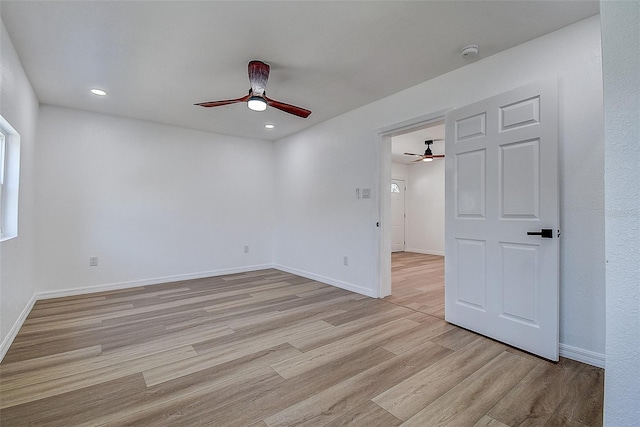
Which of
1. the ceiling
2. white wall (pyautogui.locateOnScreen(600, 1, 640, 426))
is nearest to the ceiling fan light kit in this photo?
the ceiling

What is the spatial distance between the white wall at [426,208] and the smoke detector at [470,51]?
5.24 metres

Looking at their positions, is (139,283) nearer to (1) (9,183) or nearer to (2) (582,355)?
(1) (9,183)

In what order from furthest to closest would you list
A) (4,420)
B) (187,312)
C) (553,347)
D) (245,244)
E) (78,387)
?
1. (245,244)
2. (187,312)
3. (553,347)
4. (78,387)
5. (4,420)

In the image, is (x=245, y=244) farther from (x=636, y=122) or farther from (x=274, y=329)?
(x=636, y=122)

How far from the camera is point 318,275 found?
4.43 m

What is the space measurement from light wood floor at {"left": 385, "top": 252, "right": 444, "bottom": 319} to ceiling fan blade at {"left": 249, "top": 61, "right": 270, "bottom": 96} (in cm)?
271

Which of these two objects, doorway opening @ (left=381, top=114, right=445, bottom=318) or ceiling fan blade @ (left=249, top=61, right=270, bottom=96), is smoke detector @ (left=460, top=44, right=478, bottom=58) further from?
doorway opening @ (left=381, top=114, right=445, bottom=318)

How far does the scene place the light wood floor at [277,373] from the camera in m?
1.51

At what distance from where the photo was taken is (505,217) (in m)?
2.31

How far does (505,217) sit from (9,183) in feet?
14.2

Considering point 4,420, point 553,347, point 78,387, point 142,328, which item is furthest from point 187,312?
point 553,347

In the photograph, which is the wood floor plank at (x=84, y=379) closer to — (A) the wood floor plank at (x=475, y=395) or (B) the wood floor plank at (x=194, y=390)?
(B) the wood floor plank at (x=194, y=390)

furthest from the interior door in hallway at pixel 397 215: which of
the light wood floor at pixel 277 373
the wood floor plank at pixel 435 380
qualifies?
the wood floor plank at pixel 435 380

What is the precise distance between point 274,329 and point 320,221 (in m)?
2.08
